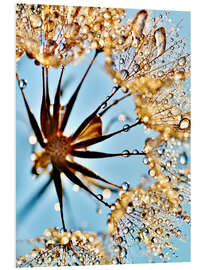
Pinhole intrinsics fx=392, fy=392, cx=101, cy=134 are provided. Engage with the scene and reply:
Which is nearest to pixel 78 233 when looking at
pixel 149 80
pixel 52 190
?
pixel 52 190

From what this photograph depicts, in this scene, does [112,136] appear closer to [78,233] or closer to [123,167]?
[123,167]

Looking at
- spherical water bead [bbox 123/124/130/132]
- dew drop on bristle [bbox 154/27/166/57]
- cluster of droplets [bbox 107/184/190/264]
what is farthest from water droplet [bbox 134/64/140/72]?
cluster of droplets [bbox 107/184/190/264]

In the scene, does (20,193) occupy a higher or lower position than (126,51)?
lower

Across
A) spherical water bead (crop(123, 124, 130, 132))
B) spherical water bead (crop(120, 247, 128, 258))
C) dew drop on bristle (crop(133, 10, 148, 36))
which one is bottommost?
spherical water bead (crop(120, 247, 128, 258))

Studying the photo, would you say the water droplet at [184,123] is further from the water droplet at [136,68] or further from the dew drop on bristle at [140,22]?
the dew drop on bristle at [140,22]

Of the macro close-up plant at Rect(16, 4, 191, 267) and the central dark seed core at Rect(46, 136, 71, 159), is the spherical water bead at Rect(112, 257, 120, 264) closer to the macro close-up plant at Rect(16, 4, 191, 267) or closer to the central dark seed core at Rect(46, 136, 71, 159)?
the macro close-up plant at Rect(16, 4, 191, 267)

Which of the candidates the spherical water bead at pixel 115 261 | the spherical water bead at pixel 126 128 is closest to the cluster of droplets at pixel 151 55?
the spherical water bead at pixel 126 128
